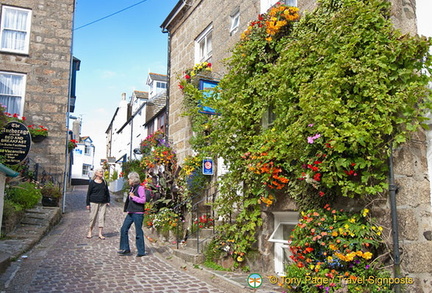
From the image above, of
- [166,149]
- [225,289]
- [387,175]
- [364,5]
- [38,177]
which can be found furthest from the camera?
[38,177]

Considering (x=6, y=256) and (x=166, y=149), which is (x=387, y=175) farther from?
(x=166, y=149)

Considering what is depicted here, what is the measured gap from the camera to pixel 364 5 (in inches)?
179

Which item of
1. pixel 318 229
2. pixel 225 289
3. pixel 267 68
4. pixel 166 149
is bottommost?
pixel 225 289

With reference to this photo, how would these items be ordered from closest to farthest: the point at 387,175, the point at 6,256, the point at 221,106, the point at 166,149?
the point at 387,175, the point at 6,256, the point at 221,106, the point at 166,149

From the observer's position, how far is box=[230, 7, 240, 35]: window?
27.2 feet

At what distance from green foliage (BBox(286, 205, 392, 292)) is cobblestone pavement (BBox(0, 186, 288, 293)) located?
788 mm

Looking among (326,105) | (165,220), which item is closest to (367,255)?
(326,105)

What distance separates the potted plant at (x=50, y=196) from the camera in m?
11.7

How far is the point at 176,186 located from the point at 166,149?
5.00ft

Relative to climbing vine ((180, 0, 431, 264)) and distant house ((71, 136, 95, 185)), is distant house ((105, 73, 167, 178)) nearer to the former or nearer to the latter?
distant house ((71, 136, 95, 185))

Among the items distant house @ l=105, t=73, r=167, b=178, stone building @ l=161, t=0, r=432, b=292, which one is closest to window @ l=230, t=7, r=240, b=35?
stone building @ l=161, t=0, r=432, b=292

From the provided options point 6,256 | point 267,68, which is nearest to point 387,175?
point 267,68

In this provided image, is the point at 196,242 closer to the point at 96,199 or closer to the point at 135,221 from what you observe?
the point at 135,221

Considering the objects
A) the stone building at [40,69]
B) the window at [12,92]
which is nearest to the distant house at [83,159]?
the stone building at [40,69]
